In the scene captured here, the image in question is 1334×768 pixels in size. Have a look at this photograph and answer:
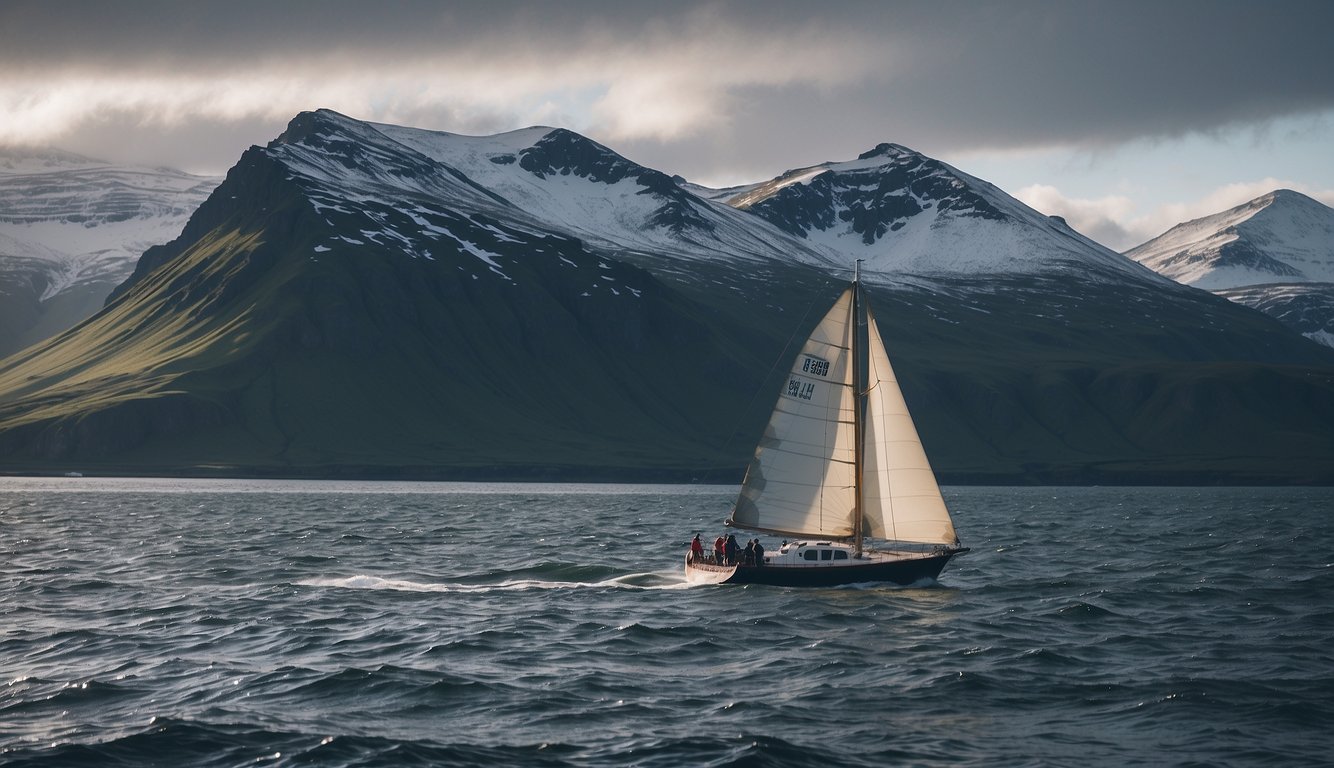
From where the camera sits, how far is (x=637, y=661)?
177ft

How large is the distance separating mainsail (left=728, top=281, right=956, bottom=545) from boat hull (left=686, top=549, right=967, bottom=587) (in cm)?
158

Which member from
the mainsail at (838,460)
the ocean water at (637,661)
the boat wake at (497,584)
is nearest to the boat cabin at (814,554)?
the mainsail at (838,460)

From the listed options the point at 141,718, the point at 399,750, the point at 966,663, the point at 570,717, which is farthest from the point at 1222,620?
the point at 141,718

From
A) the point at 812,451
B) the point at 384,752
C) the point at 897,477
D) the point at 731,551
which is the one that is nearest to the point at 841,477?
the point at 812,451

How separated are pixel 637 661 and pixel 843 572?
22.8 m

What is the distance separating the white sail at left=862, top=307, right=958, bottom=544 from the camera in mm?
73000

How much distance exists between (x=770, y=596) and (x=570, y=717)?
98.2 ft

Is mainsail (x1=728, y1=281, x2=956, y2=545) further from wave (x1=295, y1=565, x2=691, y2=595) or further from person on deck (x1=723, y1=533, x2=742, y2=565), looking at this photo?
wave (x1=295, y1=565, x2=691, y2=595)

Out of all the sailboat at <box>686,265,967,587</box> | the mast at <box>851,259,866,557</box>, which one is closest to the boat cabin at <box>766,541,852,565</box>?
the sailboat at <box>686,265,967,587</box>

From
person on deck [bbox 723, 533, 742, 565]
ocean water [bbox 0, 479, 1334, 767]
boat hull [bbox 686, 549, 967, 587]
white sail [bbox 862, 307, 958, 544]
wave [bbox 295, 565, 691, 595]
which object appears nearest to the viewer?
ocean water [bbox 0, 479, 1334, 767]

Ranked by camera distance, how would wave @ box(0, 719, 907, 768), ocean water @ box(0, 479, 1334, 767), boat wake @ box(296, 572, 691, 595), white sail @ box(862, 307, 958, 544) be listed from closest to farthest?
1. wave @ box(0, 719, 907, 768)
2. ocean water @ box(0, 479, 1334, 767)
3. white sail @ box(862, 307, 958, 544)
4. boat wake @ box(296, 572, 691, 595)

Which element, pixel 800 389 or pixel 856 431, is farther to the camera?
pixel 856 431

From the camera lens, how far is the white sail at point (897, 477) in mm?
73000

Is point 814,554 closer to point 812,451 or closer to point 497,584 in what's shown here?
point 812,451
